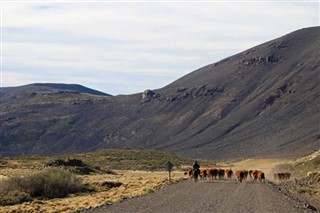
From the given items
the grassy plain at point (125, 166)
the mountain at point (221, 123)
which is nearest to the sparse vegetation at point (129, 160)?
the grassy plain at point (125, 166)

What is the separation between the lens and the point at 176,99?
195 m

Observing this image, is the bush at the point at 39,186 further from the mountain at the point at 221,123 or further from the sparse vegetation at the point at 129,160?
the mountain at the point at 221,123

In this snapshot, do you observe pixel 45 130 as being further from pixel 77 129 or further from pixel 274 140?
pixel 274 140

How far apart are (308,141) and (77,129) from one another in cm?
8874

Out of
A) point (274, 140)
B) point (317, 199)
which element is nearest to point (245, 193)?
point (317, 199)

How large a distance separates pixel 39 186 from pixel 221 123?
123507mm

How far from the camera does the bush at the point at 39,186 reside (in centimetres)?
3834

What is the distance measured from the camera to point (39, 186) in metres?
40.2

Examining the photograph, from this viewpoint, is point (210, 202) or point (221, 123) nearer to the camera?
point (210, 202)

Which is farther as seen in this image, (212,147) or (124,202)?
(212,147)

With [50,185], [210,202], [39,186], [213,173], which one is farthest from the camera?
[213,173]

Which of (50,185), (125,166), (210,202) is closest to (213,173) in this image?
(50,185)

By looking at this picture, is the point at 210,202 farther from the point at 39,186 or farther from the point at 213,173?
the point at 213,173

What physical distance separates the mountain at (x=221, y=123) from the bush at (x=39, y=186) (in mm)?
79015
